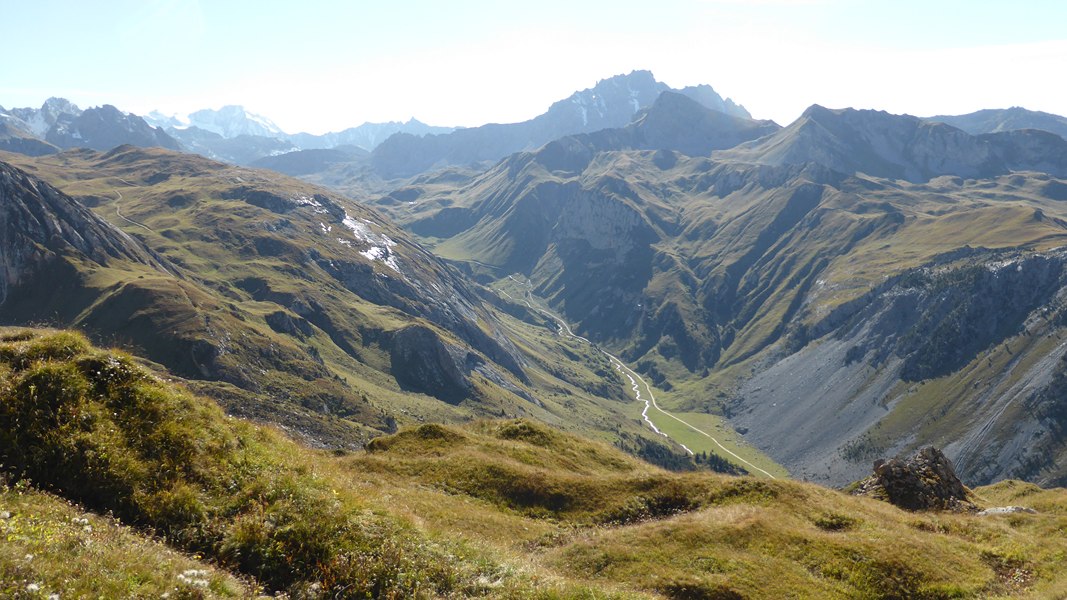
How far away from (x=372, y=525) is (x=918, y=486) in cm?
4299

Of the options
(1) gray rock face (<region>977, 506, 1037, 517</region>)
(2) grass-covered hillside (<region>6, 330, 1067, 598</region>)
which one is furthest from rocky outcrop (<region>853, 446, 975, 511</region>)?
(2) grass-covered hillside (<region>6, 330, 1067, 598</region>)

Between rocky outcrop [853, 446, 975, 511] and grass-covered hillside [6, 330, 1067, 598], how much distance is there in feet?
21.1

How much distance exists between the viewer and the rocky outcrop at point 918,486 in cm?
4366

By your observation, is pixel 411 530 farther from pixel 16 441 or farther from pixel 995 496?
pixel 995 496

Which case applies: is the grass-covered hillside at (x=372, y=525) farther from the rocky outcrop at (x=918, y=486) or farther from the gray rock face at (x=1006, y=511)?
the rocky outcrop at (x=918, y=486)

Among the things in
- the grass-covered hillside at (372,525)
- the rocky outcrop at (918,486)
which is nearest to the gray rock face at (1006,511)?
the rocky outcrop at (918,486)

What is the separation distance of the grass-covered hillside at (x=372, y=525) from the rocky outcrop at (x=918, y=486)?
21.1 feet

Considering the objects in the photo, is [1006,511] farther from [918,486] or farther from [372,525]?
[372,525]

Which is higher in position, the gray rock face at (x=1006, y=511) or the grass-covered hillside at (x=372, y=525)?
the grass-covered hillside at (x=372, y=525)

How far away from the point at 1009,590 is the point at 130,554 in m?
35.0

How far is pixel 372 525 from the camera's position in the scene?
19.8m

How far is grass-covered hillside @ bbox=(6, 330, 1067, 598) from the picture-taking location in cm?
1664

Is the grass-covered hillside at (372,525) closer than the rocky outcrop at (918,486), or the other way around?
the grass-covered hillside at (372,525)

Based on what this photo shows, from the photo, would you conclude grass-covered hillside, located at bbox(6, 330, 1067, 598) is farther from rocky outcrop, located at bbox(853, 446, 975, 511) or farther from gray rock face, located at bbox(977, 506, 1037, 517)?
rocky outcrop, located at bbox(853, 446, 975, 511)
